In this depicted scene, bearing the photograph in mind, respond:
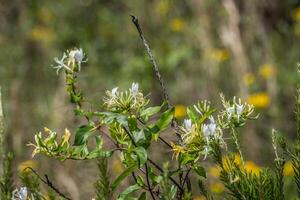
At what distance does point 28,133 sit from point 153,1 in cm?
159

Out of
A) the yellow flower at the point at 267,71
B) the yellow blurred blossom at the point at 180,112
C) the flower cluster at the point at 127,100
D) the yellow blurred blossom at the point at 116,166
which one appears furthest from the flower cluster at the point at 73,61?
the yellow flower at the point at 267,71

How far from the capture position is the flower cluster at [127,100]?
1336 mm

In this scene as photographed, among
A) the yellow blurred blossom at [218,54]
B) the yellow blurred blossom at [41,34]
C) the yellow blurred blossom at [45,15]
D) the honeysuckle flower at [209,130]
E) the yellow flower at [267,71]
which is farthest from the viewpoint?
the yellow blurred blossom at [45,15]

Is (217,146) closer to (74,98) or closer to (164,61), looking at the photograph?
(74,98)

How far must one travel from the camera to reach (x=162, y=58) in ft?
16.7

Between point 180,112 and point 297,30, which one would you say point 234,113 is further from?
point 297,30

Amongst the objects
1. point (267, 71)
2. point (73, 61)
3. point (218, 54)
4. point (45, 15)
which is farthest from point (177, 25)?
point (73, 61)

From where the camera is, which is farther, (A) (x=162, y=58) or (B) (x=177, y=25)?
(B) (x=177, y=25)

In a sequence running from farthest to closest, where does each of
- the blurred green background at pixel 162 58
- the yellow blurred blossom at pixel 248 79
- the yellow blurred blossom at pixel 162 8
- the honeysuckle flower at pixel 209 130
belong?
the yellow blurred blossom at pixel 162 8
the yellow blurred blossom at pixel 248 79
the blurred green background at pixel 162 58
the honeysuckle flower at pixel 209 130

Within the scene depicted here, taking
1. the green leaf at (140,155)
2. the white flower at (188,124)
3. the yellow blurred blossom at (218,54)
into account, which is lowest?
the green leaf at (140,155)

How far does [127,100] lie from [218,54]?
4030 mm

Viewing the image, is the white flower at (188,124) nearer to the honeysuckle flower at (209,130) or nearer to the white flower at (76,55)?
the honeysuckle flower at (209,130)

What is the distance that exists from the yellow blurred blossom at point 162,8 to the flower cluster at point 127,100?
13.9 feet

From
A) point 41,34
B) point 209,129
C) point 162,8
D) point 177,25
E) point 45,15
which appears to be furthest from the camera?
point 45,15
